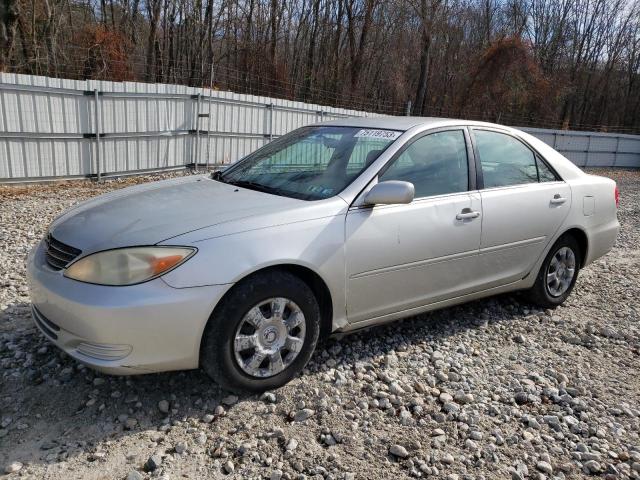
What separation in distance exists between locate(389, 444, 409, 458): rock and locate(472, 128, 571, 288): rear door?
1.70 metres

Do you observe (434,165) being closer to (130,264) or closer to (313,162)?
(313,162)

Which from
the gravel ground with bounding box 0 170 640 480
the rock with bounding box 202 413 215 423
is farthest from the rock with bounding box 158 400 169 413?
the rock with bounding box 202 413 215 423

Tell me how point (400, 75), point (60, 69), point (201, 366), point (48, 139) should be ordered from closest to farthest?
point (201, 366) → point (48, 139) → point (60, 69) → point (400, 75)

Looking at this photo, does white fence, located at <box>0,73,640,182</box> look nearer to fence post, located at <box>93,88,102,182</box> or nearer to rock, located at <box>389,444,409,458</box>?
fence post, located at <box>93,88,102,182</box>

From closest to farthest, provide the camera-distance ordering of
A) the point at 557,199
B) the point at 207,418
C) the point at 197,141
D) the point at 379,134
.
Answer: the point at 207,418
the point at 379,134
the point at 557,199
the point at 197,141

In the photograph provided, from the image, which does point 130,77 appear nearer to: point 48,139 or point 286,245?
point 48,139

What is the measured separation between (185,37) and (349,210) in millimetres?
22563

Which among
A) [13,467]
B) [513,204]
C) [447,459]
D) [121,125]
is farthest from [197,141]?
[447,459]

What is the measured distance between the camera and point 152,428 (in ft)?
8.86

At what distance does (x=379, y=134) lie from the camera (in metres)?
3.70

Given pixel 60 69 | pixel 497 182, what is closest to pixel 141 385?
pixel 497 182

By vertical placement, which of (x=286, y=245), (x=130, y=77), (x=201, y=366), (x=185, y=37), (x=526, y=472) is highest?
(x=185, y=37)

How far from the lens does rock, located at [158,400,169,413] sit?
→ 2.84 m

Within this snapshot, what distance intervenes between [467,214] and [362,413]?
1587 millimetres
